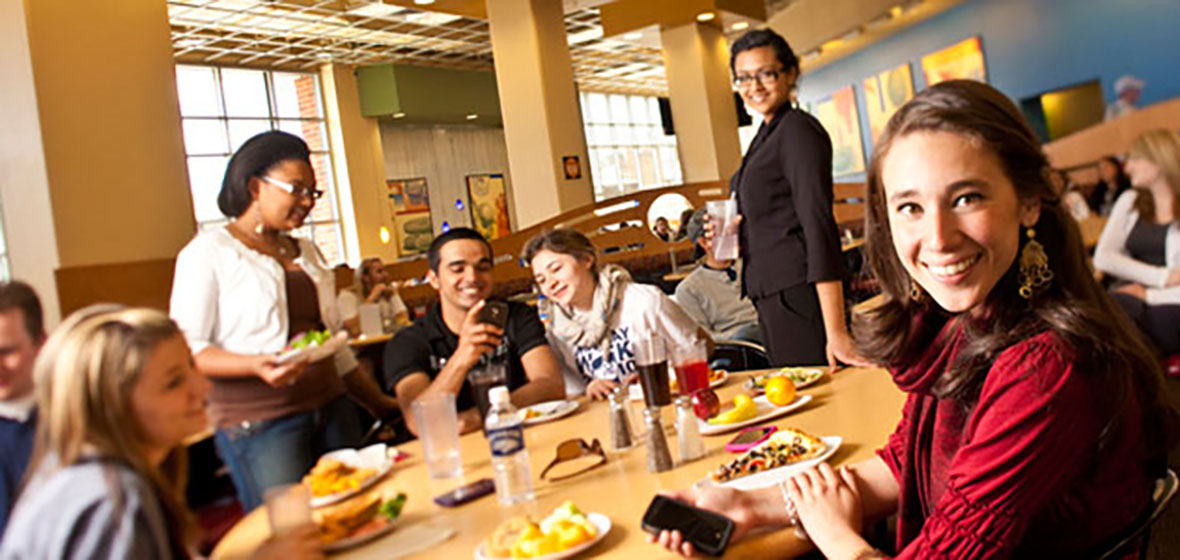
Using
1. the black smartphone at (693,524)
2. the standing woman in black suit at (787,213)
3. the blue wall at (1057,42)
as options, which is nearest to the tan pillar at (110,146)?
the black smartphone at (693,524)

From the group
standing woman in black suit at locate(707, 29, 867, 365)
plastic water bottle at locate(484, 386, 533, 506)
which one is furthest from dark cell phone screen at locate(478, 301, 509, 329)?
standing woman in black suit at locate(707, 29, 867, 365)

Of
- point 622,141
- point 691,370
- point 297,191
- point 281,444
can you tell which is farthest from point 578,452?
point 297,191

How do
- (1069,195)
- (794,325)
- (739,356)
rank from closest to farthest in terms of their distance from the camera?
(1069,195)
(794,325)
(739,356)

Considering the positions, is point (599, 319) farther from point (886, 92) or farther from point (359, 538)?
point (359, 538)

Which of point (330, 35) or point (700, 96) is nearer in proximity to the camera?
point (330, 35)

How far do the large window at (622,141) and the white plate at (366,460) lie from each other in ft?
2.14

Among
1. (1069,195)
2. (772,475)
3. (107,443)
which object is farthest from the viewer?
(772,475)

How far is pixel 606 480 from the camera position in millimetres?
1510

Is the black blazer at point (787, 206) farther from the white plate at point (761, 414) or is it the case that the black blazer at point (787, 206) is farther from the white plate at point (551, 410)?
the white plate at point (551, 410)

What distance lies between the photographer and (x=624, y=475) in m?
1.53

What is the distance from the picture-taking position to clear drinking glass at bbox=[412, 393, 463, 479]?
47.9 inches

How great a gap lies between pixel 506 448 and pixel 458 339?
0.21 meters

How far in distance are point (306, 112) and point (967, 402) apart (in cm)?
97

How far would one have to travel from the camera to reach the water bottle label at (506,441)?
136cm
